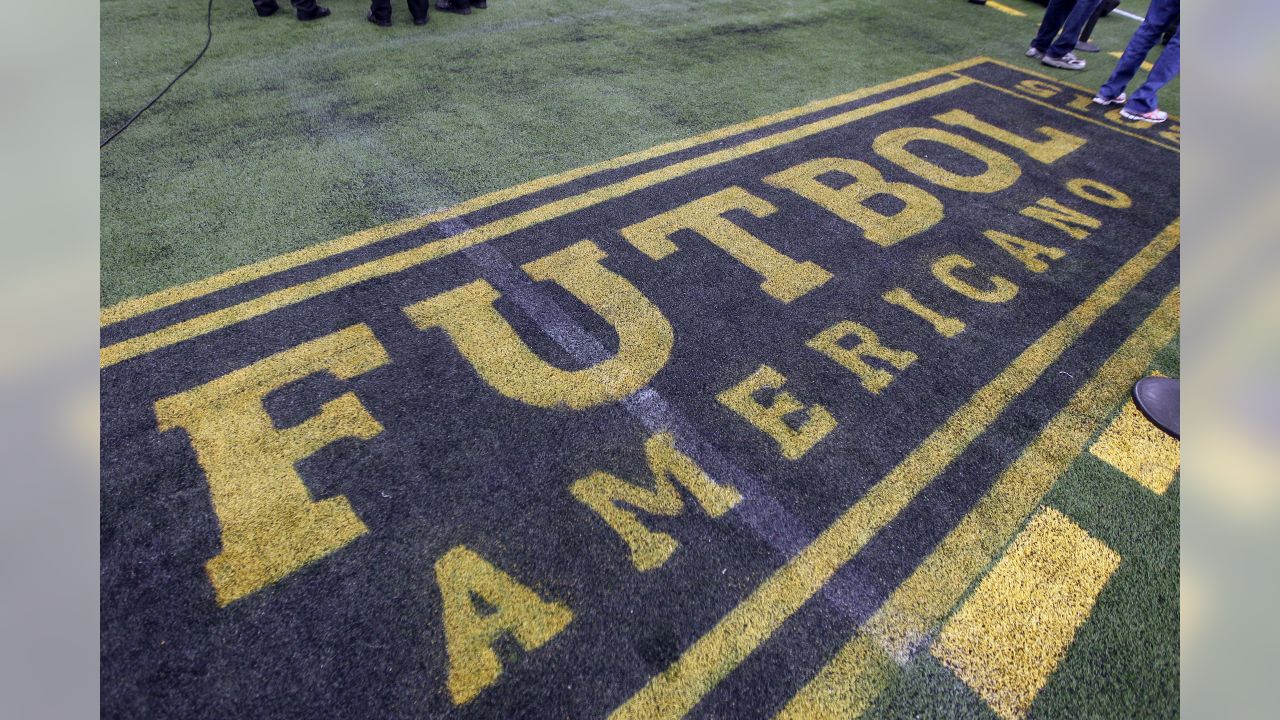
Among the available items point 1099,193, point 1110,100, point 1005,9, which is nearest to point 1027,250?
point 1099,193

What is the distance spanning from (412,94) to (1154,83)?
15.1ft

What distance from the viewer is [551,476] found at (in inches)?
73.5

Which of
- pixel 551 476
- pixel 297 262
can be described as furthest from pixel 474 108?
pixel 551 476

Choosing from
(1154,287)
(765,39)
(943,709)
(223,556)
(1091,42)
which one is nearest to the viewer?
(943,709)

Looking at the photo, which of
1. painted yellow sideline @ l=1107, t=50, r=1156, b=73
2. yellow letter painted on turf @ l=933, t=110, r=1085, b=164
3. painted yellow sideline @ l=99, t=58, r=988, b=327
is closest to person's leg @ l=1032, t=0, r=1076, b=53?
painted yellow sideline @ l=1107, t=50, r=1156, b=73

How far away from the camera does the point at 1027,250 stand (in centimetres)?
292

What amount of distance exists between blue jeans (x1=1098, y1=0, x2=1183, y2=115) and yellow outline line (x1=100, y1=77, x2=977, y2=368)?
1820 mm

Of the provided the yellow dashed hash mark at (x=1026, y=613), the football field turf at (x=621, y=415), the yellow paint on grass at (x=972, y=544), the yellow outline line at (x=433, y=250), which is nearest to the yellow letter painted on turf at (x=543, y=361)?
the football field turf at (x=621, y=415)

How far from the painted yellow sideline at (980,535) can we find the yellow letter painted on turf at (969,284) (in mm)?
444

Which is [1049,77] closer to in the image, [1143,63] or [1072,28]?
[1072,28]

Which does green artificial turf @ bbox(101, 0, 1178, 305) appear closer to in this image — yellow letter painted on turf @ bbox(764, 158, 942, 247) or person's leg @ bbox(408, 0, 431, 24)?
person's leg @ bbox(408, 0, 431, 24)

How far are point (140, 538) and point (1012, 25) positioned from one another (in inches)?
280

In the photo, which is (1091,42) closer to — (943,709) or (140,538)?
(943,709)

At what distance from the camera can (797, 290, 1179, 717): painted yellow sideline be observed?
5.04 ft
